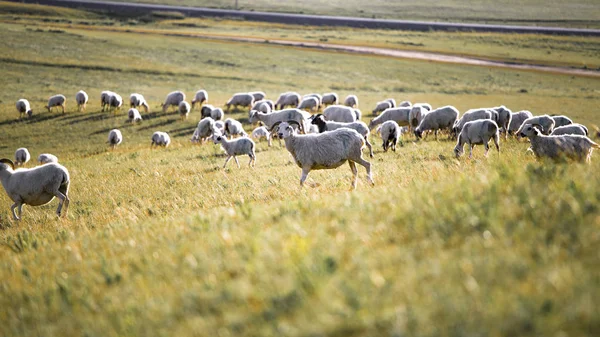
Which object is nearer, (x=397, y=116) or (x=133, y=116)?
(x=397, y=116)

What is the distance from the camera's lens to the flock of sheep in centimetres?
1212

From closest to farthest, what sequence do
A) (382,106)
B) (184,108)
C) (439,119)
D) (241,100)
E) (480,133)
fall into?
(480,133) → (439,119) → (382,106) → (184,108) → (241,100)

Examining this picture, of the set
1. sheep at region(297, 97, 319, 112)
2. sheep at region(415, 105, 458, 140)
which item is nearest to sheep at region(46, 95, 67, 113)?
sheep at region(297, 97, 319, 112)

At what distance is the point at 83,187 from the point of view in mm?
16188

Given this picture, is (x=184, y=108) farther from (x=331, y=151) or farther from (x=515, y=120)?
(x=331, y=151)

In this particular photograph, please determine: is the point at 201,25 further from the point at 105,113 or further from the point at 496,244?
the point at 496,244

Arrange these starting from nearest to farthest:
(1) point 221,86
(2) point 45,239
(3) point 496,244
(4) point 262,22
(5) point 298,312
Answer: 1. (5) point 298,312
2. (3) point 496,244
3. (2) point 45,239
4. (1) point 221,86
5. (4) point 262,22

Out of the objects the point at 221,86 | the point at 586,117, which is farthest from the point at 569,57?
the point at 221,86

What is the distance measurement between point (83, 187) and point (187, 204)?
636cm

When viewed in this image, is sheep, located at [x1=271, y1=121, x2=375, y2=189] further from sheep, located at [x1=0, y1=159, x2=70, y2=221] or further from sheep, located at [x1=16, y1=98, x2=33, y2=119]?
sheep, located at [x1=16, y1=98, x2=33, y2=119]

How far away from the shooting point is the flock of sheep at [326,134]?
12.1 meters

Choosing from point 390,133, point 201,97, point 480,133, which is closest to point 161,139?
point 390,133

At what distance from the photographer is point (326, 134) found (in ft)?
40.6

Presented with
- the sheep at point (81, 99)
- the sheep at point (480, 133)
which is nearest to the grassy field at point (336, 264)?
the sheep at point (480, 133)
